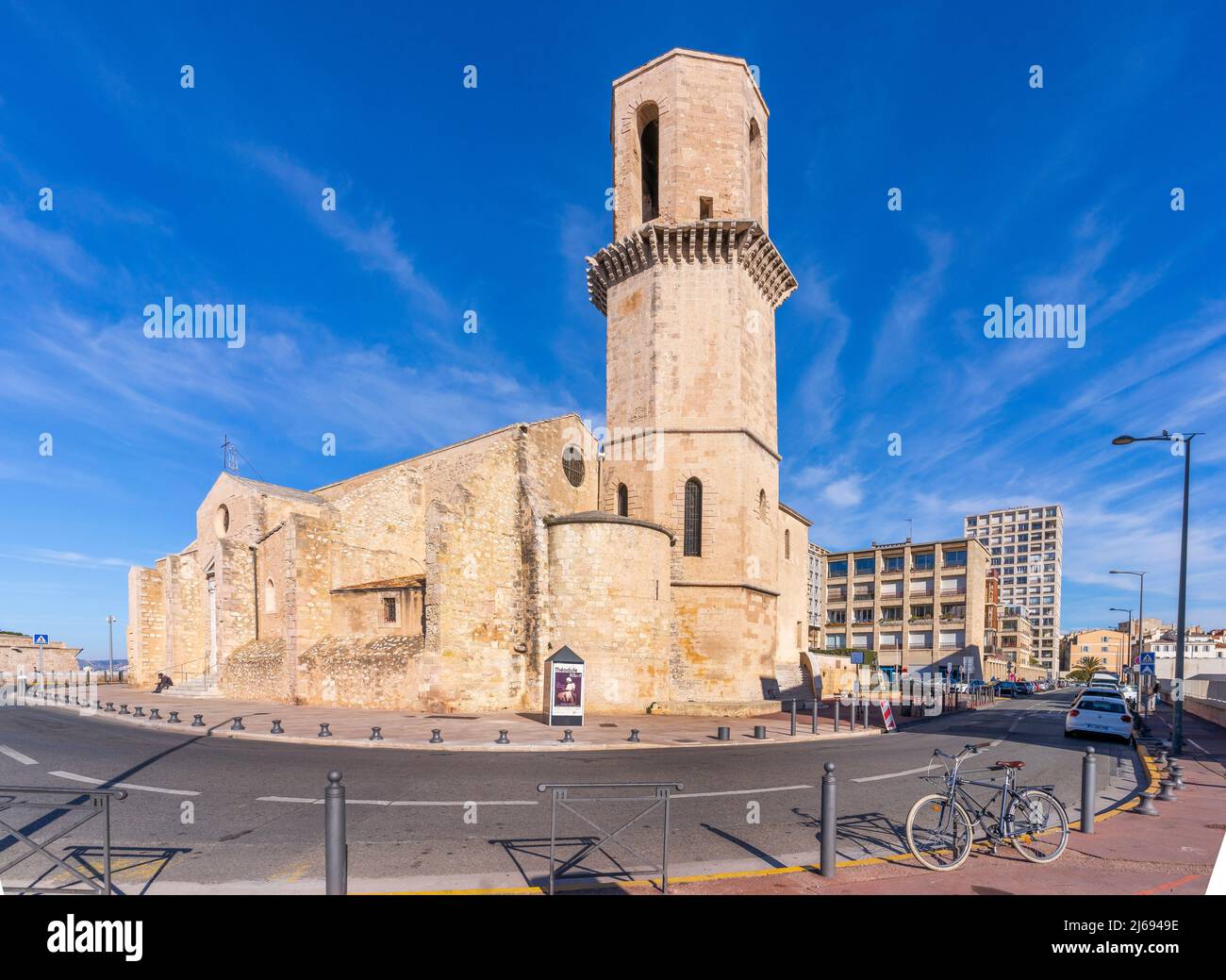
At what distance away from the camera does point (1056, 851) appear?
5910 mm

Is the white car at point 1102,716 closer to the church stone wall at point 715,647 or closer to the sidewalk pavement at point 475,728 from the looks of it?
the sidewalk pavement at point 475,728

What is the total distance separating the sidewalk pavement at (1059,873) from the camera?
200 inches

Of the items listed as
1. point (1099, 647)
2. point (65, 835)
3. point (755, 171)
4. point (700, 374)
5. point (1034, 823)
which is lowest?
point (1099, 647)

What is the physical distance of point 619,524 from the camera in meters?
20.3

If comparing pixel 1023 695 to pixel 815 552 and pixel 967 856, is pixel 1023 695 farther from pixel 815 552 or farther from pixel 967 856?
pixel 967 856

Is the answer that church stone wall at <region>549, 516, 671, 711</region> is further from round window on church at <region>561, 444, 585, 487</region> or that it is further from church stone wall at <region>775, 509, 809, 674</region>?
church stone wall at <region>775, 509, 809, 674</region>

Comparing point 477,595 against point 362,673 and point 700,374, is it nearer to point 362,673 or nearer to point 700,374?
point 362,673

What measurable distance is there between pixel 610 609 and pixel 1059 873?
49.0 feet

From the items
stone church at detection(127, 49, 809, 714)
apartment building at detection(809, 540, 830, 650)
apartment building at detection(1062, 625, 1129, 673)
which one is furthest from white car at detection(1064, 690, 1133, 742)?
apartment building at detection(1062, 625, 1129, 673)

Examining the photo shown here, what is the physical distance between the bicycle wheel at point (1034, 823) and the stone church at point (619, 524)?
14.1 metres

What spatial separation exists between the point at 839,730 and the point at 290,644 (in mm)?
18648

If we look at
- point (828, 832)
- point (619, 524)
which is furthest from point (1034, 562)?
point (828, 832)

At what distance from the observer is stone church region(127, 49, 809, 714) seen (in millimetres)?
19828
